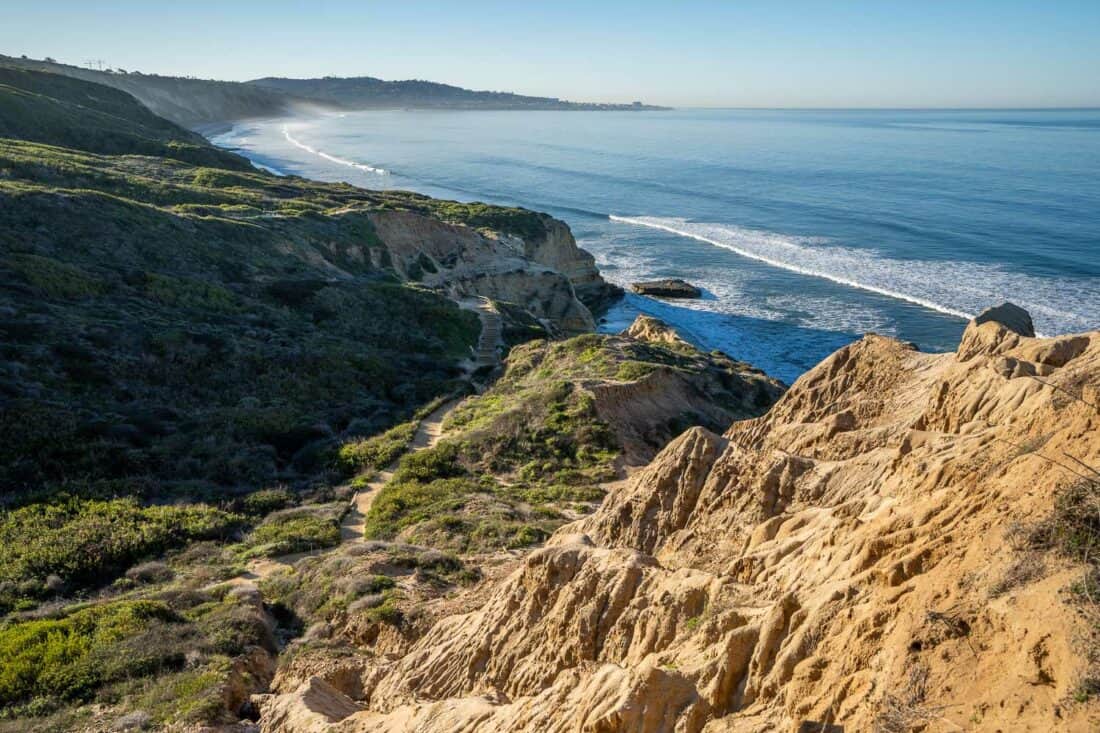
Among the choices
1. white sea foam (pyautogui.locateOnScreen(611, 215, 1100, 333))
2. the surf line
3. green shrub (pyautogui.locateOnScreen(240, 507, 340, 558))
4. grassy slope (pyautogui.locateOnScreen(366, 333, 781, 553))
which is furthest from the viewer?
the surf line

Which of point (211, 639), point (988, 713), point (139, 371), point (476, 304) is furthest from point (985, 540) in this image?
A: point (476, 304)

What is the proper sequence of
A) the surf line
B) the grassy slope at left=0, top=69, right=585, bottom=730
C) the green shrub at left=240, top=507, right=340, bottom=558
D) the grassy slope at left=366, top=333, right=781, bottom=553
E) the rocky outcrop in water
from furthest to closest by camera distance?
the rocky outcrop in water < the surf line < the grassy slope at left=366, top=333, right=781, bottom=553 < the green shrub at left=240, top=507, right=340, bottom=558 < the grassy slope at left=0, top=69, right=585, bottom=730

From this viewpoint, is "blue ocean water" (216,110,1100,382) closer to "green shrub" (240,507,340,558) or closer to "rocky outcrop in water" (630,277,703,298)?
"rocky outcrop in water" (630,277,703,298)

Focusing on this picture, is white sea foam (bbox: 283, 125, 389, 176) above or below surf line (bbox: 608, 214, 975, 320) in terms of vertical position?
above

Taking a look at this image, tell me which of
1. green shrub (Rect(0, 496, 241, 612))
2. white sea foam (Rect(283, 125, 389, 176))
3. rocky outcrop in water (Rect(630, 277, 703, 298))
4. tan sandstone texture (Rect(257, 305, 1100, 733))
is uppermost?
white sea foam (Rect(283, 125, 389, 176))

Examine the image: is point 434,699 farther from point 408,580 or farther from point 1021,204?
point 1021,204

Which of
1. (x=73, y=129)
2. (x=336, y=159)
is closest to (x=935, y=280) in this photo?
(x=73, y=129)

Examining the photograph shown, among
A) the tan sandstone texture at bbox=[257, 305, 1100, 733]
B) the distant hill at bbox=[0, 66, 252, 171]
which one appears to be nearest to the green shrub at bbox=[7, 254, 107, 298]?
the tan sandstone texture at bbox=[257, 305, 1100, 733]
